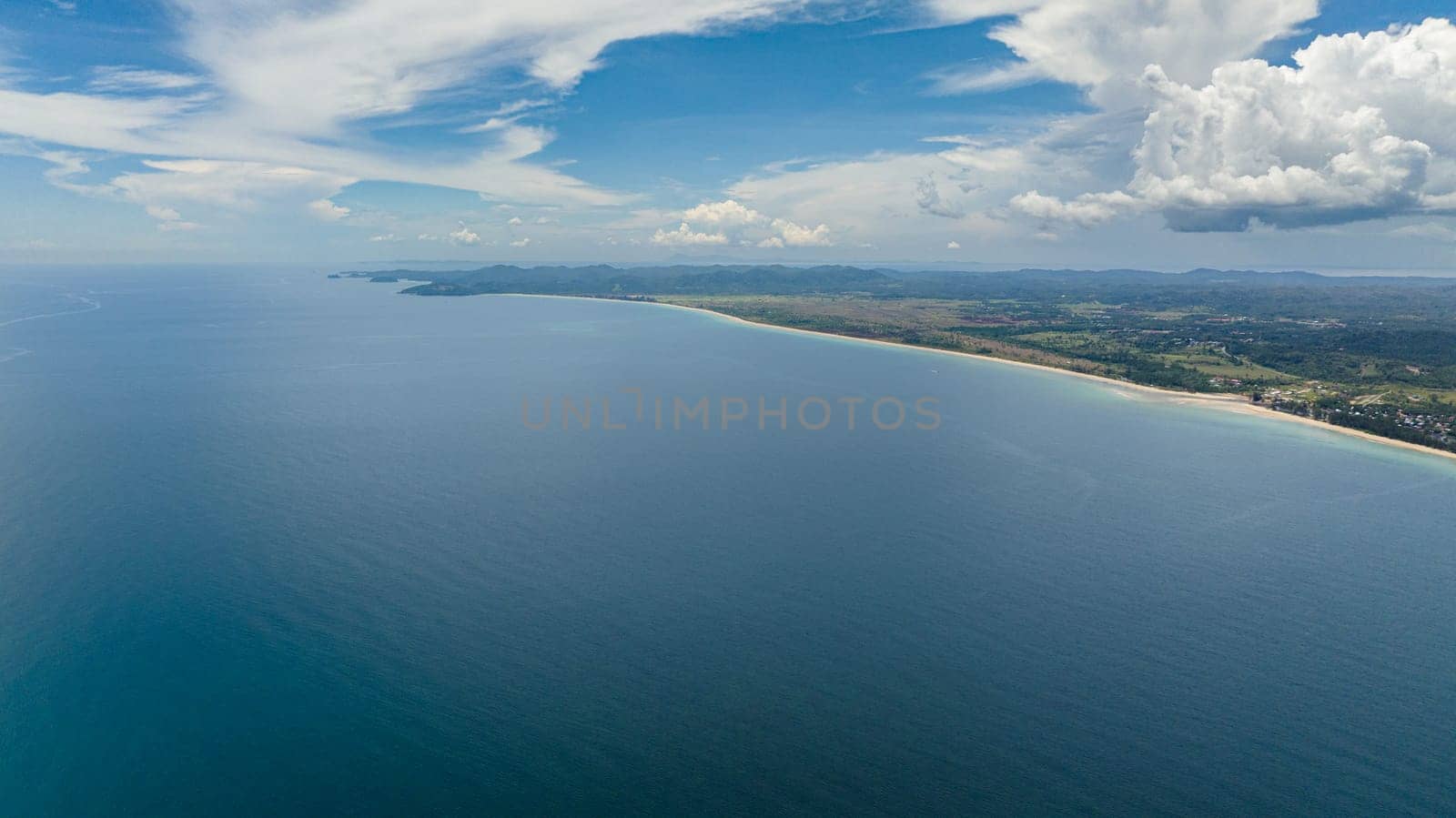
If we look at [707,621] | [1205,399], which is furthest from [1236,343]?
[707,621]

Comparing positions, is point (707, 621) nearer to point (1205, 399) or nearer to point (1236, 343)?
point (1205, 399)

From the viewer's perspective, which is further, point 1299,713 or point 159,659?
point 159,659

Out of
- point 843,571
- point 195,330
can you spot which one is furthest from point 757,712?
point 195,330

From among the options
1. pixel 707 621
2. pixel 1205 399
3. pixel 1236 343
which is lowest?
pixel 707 621

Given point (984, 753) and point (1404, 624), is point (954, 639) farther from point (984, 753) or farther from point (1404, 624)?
point (1404, 624)

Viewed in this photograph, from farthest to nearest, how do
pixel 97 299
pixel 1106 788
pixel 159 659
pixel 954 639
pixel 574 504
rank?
pixel 97 299
pixel 574 504
pixel 954 639
pixel 159 659
pixel 1106 788

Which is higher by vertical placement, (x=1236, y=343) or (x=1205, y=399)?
(x=1236, y=343)

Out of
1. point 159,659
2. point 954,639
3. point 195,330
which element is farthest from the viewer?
point 195,330

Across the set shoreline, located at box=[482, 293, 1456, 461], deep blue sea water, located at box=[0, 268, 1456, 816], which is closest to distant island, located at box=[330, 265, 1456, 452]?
shoreline, located at box=[482, 293, 1456, 461]
